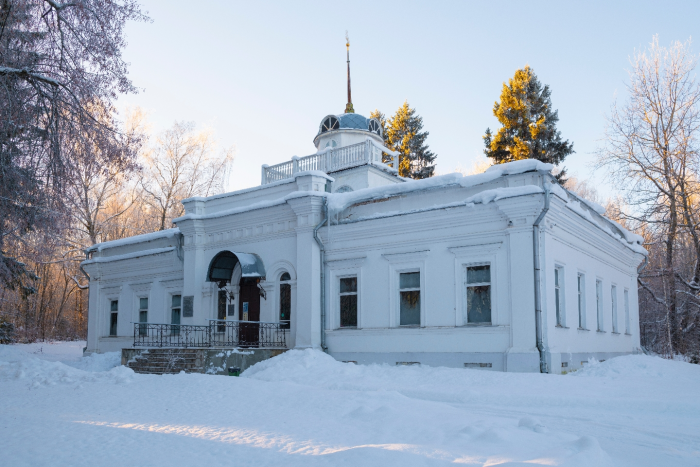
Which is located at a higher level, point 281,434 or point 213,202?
point 213,202

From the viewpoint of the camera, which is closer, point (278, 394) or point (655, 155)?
point (278, 394)

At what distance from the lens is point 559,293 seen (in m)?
15.1

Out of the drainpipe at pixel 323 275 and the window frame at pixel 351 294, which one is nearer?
the window frame at pixel 351 294

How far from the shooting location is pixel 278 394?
10.4 m

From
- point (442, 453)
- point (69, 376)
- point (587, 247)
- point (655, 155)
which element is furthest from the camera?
point (655, 155)

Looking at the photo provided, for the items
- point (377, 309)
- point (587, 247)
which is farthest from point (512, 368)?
point (587, 247)

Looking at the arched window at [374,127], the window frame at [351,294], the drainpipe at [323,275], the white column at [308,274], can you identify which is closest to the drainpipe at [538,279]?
the window frame at [351,294]

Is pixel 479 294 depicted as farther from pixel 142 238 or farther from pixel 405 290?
pixel 142 238

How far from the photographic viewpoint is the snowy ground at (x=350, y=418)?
229 inches

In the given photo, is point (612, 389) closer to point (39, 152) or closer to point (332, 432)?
point (332, 432)

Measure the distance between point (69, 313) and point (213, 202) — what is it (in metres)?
32.6

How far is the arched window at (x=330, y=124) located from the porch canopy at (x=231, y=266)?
36.1 ft

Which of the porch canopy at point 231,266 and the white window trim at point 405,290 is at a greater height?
the porch canopy at point 231,266

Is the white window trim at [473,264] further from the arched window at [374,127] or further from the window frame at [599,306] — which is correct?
the arched window at [374,127]
